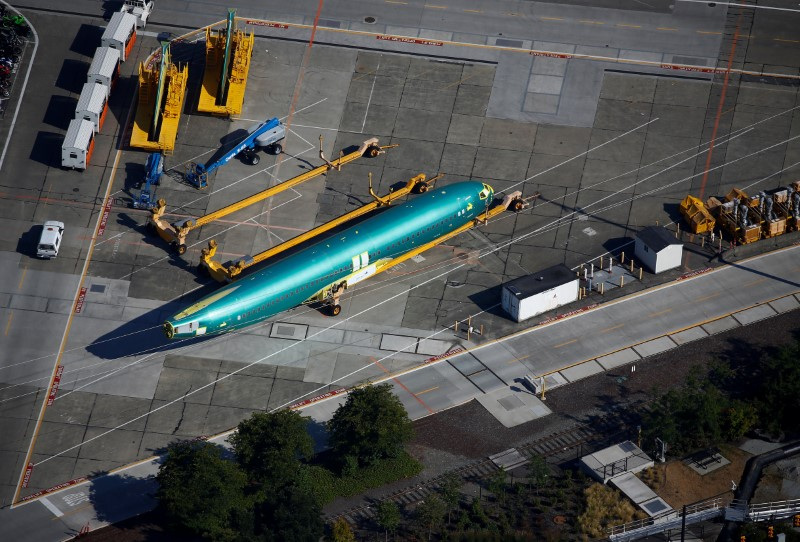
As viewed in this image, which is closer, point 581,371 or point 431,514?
point 431,514

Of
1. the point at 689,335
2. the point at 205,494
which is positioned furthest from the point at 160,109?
the point at 689,335

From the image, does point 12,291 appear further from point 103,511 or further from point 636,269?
point 636,269

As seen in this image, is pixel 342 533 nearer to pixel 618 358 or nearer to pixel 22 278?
pixel 618 358

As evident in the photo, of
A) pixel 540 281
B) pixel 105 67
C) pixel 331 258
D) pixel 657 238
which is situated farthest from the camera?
pixel 105 67

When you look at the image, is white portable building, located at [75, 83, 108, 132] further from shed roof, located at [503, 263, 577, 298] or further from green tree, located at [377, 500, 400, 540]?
green tree, located at [377, 500, 400, 540]

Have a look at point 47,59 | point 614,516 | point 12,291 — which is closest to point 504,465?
point 614,516

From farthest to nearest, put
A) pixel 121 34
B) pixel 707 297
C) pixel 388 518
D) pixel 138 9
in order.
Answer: pixel 138 9
pixel 121 34
pixel 707 297
pixel 388 518

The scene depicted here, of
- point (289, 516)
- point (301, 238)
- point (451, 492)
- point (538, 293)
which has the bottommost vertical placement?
point (289, 516)

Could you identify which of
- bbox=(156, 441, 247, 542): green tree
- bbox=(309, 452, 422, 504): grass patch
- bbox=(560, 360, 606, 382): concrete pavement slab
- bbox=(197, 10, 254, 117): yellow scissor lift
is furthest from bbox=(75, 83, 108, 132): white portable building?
bbox=(560, 360, 606, 382): concrete pavement slab
